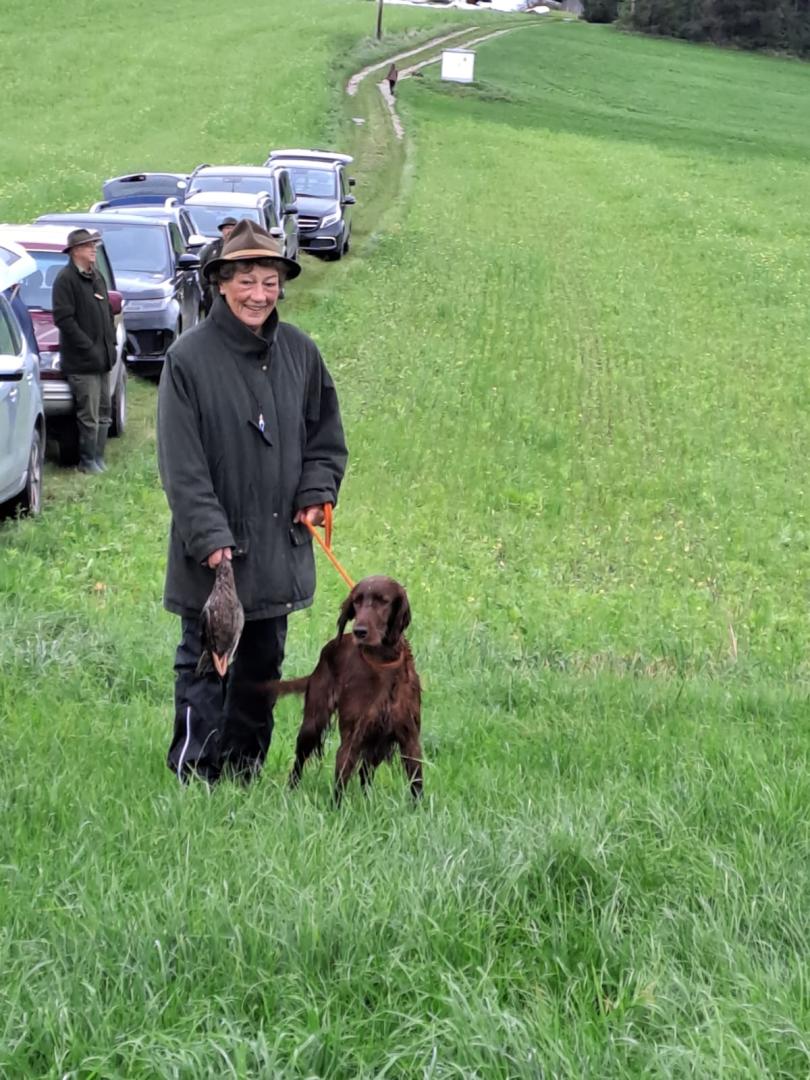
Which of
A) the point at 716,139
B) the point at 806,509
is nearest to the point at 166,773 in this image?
the point at 806,509

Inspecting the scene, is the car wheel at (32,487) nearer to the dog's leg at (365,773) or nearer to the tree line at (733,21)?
the dog's leg at (365,773)

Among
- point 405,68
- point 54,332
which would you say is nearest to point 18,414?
point 54,332

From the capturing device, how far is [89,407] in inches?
506

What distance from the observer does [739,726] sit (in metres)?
6.36

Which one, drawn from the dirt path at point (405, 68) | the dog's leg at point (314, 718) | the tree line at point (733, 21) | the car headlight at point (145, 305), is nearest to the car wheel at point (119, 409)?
the car headlight at point (145, 305)

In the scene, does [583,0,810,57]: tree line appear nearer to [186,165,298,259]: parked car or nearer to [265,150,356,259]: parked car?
[265,150,356,259]: parked car

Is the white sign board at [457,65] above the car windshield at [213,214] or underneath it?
underneath

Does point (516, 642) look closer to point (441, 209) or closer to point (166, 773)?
point (166, 773)

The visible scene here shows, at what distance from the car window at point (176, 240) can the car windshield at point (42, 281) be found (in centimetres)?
337

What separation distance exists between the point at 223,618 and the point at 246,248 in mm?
1221

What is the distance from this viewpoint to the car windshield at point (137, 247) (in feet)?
57.1

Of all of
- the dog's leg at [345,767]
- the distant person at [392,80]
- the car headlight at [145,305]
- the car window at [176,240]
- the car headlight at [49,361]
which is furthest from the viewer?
the distant person at [392,80]

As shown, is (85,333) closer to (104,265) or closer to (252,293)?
(104,265)

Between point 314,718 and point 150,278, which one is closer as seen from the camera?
point 314,718
